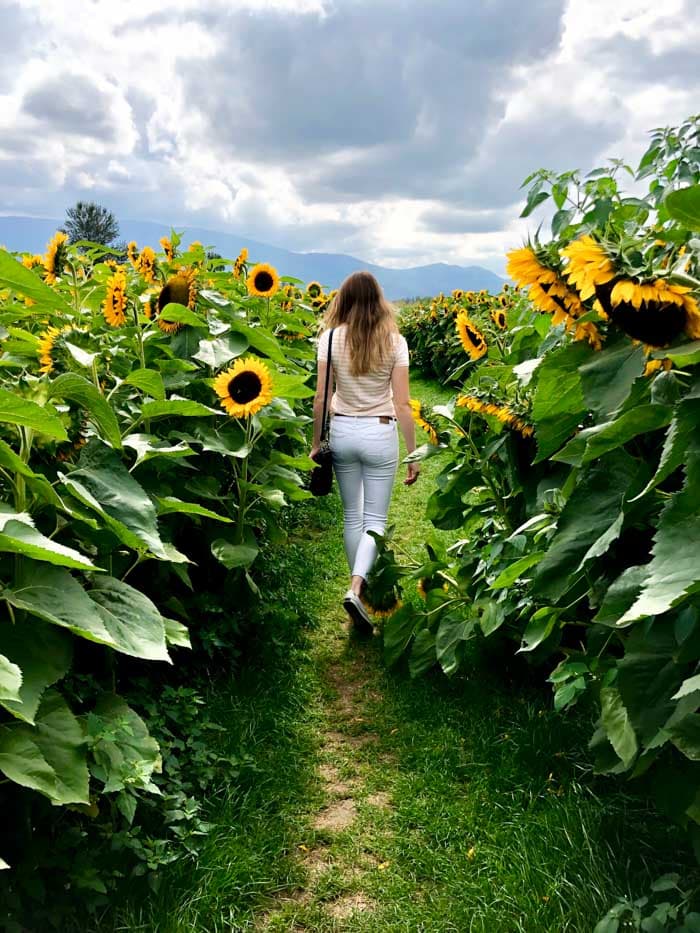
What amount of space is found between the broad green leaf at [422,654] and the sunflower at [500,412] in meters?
0.98

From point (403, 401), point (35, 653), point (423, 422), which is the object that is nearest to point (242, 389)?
point (423, 422)

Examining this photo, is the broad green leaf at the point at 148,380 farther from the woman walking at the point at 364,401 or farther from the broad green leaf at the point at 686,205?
the woman walking at the point at 364,401

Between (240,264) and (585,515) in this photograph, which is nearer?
(585,515)

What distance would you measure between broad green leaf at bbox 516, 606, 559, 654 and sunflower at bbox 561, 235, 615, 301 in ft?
3.51

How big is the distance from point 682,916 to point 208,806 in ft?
4.60

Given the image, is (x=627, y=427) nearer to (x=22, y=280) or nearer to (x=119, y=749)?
(x=22, y=280)

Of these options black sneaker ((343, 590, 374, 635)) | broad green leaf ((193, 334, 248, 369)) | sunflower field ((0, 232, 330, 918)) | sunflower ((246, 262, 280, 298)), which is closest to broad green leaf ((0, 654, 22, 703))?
sunflower field ((0, 232, 330, 918))

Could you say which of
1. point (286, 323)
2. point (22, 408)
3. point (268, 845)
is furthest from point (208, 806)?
point (286, 323)

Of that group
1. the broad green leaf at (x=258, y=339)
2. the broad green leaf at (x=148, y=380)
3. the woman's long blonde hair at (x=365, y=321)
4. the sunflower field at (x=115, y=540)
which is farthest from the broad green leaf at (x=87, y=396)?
the woman's long blonde hair at (x=365, y=321)

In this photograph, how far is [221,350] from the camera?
3281 mm

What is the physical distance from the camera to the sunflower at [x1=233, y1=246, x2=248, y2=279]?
482cm

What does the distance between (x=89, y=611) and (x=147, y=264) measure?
2344 mm

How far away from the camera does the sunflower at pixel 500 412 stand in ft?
9.11

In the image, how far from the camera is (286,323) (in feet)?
14.8
